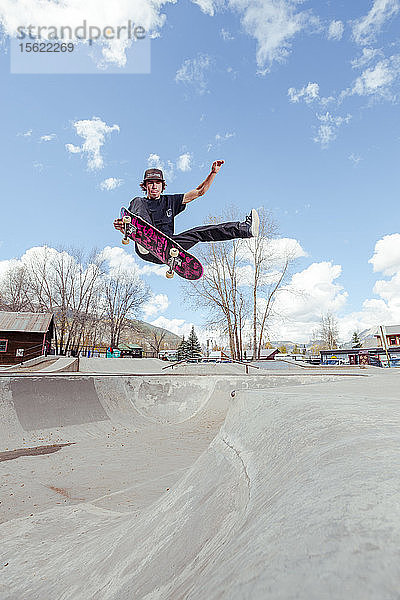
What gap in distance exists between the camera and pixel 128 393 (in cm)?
727

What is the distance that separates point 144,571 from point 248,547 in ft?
2.15

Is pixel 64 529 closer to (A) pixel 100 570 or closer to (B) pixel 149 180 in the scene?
(A) pixel 100 570

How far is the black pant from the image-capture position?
10.1 meters

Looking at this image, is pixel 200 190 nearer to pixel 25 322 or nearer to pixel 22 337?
pixel 25 322

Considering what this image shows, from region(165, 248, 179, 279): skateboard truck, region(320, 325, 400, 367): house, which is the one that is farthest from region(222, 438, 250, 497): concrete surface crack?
region(320, 325, 400, 367): house

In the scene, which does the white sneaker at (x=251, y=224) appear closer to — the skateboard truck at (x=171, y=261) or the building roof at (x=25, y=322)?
the skateboard truck at (x=171, y=261)

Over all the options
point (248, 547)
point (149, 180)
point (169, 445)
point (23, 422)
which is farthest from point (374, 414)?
point (149, 180)

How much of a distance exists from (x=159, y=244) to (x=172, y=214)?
1037mm

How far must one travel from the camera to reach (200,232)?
10.2 metres

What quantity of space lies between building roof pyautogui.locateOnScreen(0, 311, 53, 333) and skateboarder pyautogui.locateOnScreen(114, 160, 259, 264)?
14.8m

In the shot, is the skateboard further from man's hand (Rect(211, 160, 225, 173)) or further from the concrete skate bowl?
the concrete skate bowl

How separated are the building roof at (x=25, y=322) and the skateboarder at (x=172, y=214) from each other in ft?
48.7

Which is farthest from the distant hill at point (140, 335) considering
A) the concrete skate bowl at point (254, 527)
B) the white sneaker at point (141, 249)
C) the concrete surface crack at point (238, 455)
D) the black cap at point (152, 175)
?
the concrete skate bowl at point (254, 527)

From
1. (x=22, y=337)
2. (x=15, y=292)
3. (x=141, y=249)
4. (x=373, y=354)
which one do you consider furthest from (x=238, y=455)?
(x=15, y=292)
